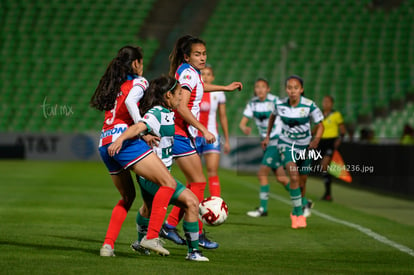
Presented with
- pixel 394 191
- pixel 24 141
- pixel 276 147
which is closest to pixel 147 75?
pixel 24 141

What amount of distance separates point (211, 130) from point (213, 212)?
3.45 m

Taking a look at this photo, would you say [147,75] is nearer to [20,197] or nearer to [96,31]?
[96,31]

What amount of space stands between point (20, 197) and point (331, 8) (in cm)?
2382

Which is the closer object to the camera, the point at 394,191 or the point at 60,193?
the point at 60,193

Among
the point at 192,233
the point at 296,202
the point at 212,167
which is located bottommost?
the point at 296,202

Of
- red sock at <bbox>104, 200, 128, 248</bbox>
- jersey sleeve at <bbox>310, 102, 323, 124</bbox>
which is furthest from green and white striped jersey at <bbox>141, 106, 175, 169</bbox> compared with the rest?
jersey sleeve at <bbox>310, 102, 323, 124</bbox>

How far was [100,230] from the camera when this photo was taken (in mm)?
9602

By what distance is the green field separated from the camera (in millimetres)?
6746

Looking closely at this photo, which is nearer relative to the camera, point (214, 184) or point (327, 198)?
point (214, 184)

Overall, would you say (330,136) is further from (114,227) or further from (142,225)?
(114,227)

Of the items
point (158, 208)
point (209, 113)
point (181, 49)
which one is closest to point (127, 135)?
point (158, 208)

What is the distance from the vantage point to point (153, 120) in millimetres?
6809

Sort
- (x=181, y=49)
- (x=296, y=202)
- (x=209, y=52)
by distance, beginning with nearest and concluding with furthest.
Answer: (x=181, y=49) < (x=296, y=202) < (x=209, y=52)

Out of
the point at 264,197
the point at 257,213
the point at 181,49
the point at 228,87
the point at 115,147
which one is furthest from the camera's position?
the point at 264,197
